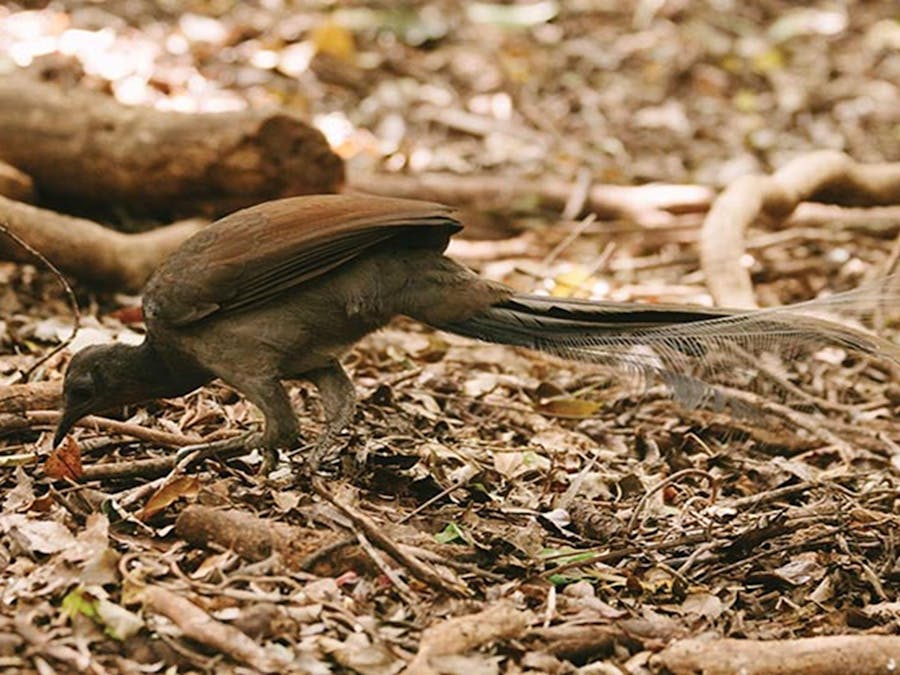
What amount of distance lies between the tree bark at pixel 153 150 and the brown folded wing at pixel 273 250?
2376 millimetres

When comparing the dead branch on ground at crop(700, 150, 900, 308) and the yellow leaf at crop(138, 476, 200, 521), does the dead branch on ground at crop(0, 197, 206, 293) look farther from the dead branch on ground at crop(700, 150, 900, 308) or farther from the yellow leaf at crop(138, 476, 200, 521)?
the dead branch on ground at crop(700, 150, 900, 308)

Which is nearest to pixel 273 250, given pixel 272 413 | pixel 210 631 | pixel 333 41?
pixel 272 413

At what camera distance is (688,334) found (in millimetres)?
4152

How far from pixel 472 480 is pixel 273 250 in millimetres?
1018

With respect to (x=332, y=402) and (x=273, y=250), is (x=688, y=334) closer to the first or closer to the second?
(x=332, y=402)

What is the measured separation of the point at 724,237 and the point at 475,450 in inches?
95.8

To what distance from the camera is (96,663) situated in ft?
10.4

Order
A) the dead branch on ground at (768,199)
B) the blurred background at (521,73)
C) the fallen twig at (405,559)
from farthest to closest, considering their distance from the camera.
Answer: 1. the blurred background at (521,73)
2. the dead branch on ground at (768,199)
3. the fallen twig at (405,559)

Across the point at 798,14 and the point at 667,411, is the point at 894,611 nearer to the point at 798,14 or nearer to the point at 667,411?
the point at 667,411

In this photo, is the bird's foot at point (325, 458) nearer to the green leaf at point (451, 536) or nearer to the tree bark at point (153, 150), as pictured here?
the green leaf at point (451, 536)

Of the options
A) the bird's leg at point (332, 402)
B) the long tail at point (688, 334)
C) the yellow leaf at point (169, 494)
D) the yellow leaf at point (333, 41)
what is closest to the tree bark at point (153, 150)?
the bird's leg at point (332, 402)

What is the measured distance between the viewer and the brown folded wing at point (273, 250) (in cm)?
429

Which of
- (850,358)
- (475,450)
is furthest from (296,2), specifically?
(475,450)


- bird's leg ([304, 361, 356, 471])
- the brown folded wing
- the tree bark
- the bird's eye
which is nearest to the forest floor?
bird's leg ([304, 361, 356, 471])
